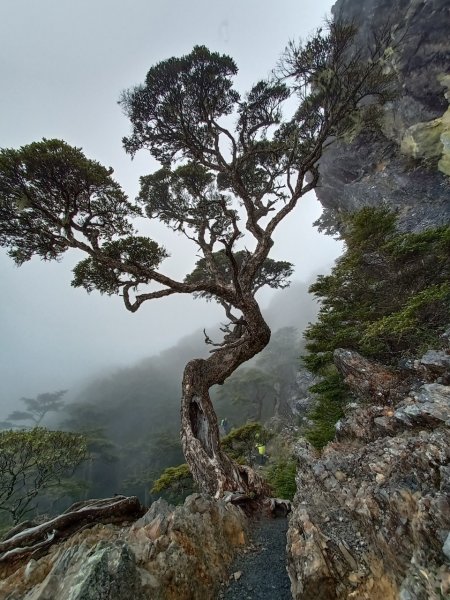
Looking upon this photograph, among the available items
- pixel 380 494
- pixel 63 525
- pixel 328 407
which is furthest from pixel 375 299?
pixel 63 525

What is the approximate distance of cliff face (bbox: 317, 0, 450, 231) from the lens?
769 inches

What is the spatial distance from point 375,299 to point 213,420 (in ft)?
24.5

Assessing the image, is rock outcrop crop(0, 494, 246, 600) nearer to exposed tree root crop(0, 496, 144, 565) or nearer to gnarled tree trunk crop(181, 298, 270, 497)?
exposed tree root crop(0, 496, 144, 565)

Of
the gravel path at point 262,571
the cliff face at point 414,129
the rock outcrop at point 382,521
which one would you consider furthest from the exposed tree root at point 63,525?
the cliff face at point 414,129

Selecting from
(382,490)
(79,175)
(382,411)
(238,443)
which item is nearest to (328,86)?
(79,175)

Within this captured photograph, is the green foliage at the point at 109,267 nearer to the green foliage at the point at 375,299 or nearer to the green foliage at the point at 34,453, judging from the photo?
the green foliage at the point at 375,299

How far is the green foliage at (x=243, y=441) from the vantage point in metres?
16.8

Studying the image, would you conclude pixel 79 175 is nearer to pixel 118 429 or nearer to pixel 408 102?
pixel 408 102

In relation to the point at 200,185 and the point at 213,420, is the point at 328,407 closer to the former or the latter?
the point at 213,420

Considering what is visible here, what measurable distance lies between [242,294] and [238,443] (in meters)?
13.3

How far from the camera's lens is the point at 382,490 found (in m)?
3.51

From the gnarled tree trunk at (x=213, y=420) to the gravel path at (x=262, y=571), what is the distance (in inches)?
63.7

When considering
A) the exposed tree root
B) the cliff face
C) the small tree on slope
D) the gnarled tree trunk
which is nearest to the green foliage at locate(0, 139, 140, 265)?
the small tree on slope

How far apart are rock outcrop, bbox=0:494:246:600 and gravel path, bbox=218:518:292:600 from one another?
7.8 inches
